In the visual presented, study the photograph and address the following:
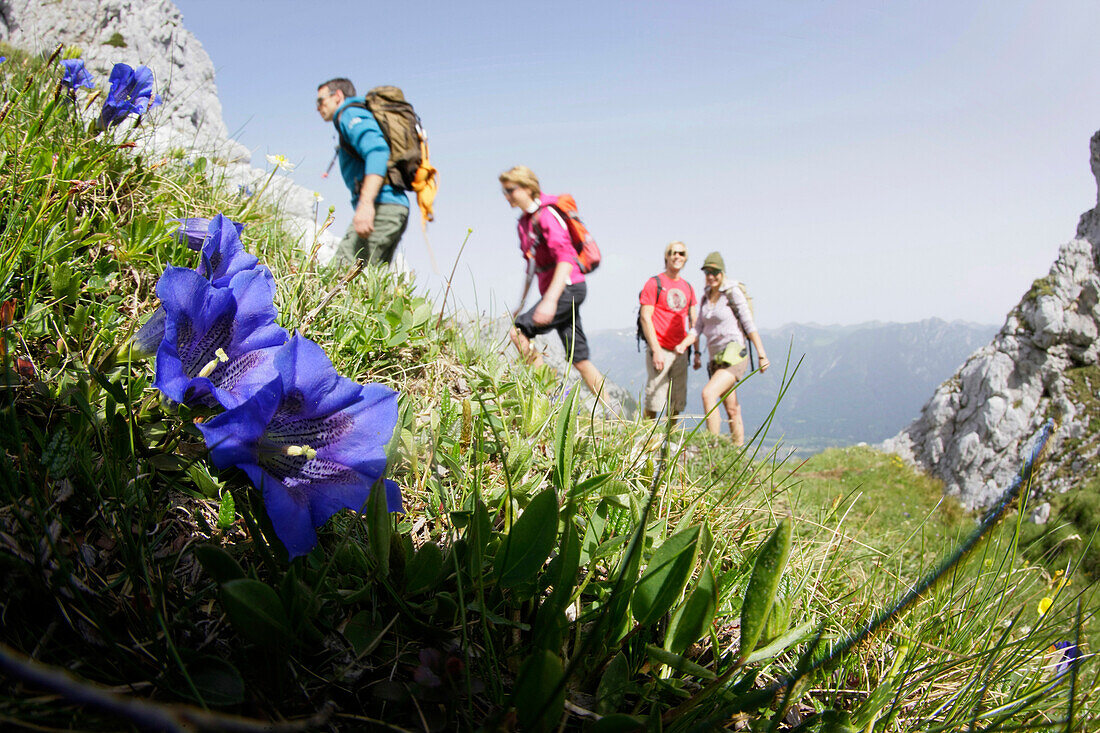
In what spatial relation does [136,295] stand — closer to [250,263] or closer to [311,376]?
[250,263]

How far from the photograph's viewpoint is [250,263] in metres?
1.41

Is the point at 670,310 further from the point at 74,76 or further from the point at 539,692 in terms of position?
the point at 539,692

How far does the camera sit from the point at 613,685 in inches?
46.9

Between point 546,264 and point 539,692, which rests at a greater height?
point 546,264

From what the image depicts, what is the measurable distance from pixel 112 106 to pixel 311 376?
2455 mm

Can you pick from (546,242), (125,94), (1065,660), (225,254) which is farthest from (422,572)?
(546,242)

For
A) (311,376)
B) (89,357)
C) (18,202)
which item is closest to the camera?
(311,376)

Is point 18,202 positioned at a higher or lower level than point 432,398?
higher

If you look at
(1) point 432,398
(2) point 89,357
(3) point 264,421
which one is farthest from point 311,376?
(1) point 432,398

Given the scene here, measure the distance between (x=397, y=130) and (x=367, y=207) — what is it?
807mm

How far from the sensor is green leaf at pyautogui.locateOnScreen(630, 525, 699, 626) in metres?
1.19

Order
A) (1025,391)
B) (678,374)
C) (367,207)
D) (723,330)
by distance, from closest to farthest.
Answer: (367,207) → (678,374) → (723,330) → (1025,391)

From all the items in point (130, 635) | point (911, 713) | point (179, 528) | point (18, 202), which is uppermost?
point (18, 202)

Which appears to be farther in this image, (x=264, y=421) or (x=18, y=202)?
(x=18, y=202)
